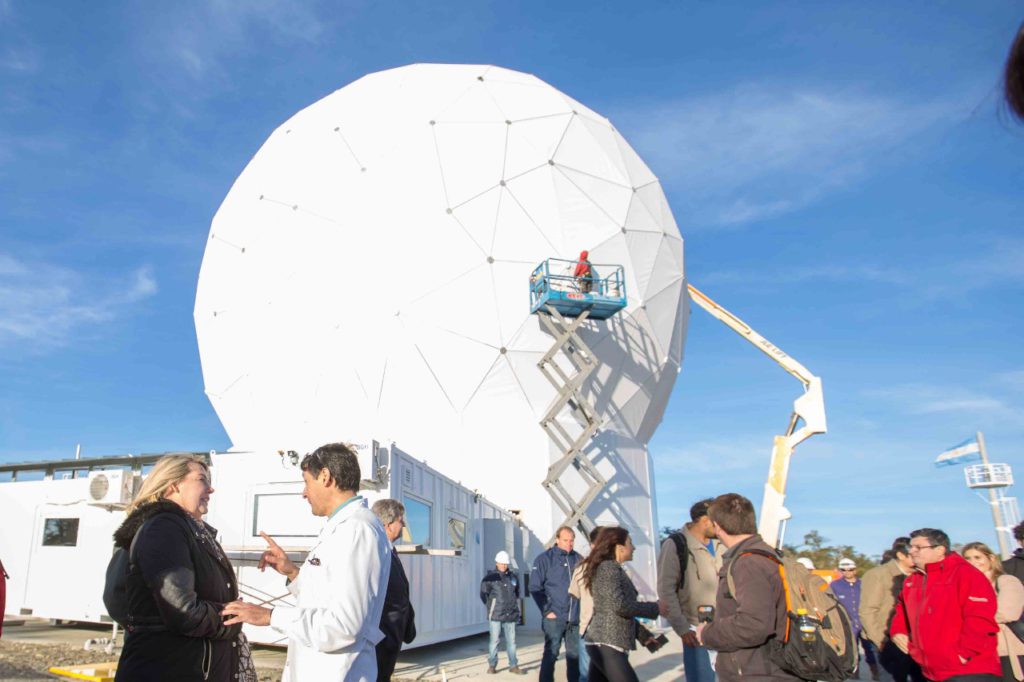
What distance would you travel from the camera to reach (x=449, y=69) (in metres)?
25.5

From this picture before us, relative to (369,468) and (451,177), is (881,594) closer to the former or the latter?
(369,468)

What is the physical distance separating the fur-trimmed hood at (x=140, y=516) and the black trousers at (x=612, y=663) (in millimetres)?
3308

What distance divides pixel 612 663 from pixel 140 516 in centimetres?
348

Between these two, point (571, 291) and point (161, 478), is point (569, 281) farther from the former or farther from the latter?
point (161, 478)

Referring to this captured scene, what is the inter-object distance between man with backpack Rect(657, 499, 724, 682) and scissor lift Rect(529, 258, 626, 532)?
12.6 m

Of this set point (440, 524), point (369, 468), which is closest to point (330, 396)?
point (440, 524)

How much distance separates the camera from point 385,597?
3.48 m

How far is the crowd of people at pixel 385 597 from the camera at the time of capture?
284 centimetres

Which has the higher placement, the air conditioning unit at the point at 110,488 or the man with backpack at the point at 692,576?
the air conditioning unit at the point at 110,488

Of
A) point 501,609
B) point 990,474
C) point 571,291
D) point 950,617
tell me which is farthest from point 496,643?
point 990,474

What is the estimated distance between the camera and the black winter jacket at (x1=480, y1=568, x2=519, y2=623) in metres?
10.6

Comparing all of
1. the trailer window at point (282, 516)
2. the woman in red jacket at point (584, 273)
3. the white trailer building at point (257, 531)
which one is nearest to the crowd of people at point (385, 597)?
the white trailer building at point (257, 531)

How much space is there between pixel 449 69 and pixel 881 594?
73.5 ft

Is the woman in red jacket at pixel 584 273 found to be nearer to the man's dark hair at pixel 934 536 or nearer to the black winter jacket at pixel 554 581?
the black winter jacket at pixel 554 581
